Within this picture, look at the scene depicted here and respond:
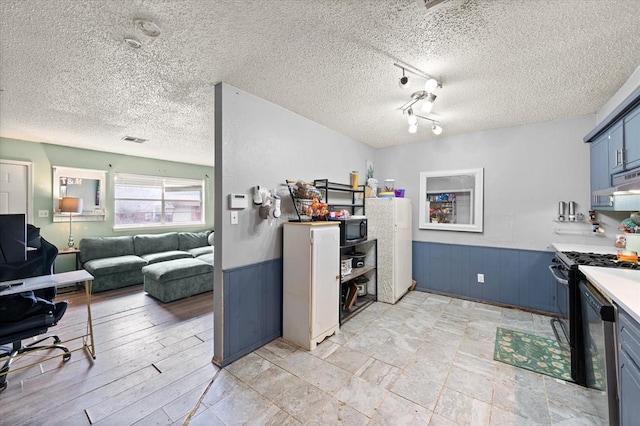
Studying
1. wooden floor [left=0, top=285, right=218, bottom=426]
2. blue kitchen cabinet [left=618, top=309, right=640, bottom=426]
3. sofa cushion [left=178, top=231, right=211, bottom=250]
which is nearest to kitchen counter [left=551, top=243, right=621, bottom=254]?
blue kitchen cabinet [left=618, top=309, right=640, bottom=426]

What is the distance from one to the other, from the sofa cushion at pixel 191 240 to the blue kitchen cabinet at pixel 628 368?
6200 millimetres

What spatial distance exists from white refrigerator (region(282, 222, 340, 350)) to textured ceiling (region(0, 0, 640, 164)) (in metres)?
1.37

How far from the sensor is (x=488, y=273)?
3633mm

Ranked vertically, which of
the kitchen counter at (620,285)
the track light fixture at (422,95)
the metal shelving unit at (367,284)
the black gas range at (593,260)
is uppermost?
the track light fixture at (422,95)

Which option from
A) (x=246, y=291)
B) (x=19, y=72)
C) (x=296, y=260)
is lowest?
(x=246, y=291)

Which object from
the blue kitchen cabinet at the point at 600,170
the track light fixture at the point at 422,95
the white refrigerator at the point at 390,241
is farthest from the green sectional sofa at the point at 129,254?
the blue kitchen cabinet at the point at 600,170

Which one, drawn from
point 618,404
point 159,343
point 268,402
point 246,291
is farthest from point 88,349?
point 618,404

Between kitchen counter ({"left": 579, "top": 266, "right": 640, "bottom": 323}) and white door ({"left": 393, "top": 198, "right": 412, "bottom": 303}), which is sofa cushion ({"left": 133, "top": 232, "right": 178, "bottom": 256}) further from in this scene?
kitchen counter ({"left": 579, "top": 266, "right": 640, "bottom": 323})

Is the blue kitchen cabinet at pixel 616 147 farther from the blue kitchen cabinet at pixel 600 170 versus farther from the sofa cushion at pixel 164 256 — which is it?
the sofa cushion at pixel 164 256

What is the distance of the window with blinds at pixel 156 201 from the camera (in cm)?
526

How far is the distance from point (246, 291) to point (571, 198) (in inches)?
154

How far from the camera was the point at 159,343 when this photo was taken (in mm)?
2623

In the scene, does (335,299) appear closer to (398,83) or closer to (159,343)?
(159,343)

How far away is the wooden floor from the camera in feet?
5.64
